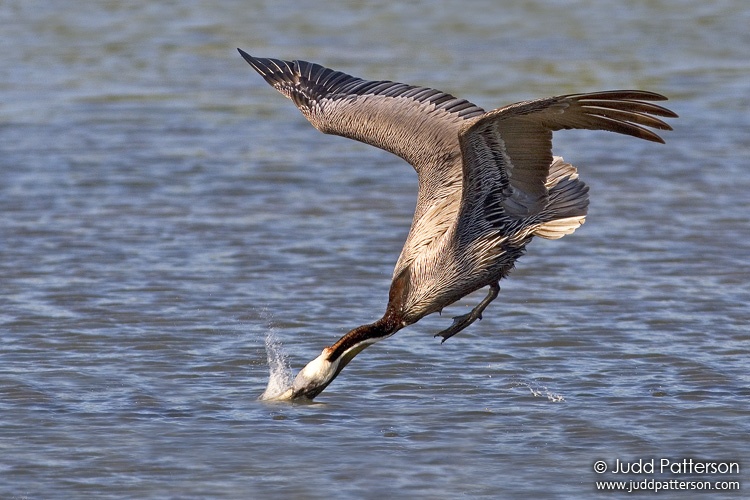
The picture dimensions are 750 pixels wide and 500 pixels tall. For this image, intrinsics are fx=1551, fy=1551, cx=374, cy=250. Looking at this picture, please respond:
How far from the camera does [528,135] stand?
6.15 m

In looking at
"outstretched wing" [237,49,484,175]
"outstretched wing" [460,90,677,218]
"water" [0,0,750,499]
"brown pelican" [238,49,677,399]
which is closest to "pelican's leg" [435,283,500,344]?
"brown pelican" [238,49,677,399]

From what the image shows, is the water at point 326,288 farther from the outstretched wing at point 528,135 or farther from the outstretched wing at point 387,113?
the outstretched wing at point 387,113

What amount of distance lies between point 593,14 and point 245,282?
31.9 ft

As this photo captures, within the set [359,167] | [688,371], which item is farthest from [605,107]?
[359,167]

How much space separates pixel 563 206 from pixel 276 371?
4.86ft

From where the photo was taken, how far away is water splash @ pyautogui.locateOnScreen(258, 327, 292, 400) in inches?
268

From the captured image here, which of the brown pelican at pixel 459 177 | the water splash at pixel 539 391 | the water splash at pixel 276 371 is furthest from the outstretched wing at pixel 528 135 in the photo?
the water splash at pixel 276 371

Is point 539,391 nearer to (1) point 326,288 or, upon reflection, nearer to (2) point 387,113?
(2) point 387,113

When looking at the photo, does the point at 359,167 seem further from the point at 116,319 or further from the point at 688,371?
the point at 688,371

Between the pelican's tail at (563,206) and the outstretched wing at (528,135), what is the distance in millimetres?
103

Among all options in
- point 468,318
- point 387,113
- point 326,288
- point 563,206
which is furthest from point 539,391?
point 326,288

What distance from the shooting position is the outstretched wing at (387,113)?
7.20 metres

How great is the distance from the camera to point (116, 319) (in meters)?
8.09

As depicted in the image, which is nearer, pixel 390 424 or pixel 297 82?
pixel 390 424
